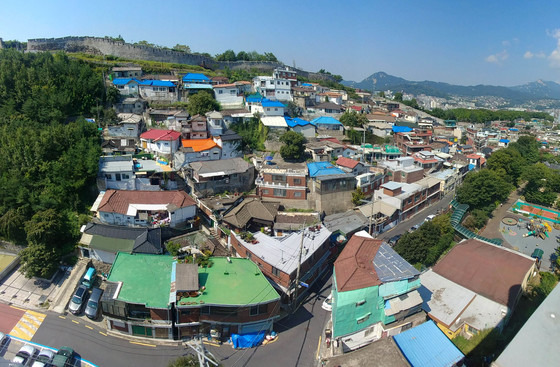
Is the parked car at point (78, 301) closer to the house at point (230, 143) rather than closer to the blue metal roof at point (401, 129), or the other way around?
the house at point (230, 143)

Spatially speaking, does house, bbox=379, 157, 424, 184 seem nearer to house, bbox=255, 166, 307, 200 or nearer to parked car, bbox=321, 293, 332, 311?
house, bbox=255, 166, 307, 200

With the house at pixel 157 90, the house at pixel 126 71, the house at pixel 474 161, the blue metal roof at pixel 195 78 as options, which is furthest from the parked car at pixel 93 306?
the house at pixel 474 161

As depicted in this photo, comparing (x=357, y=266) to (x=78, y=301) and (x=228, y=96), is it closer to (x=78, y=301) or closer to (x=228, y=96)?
(x=78, y=301)

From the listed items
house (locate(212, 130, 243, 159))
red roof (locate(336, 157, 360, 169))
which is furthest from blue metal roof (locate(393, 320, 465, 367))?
house (locate(212, 130, 243, 159))

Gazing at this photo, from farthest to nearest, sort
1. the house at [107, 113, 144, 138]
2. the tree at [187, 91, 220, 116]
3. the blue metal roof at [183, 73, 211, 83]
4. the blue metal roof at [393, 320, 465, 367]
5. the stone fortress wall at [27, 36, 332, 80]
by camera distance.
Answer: the stone fortress wall at [27, 36, 332, 80]
the blue metal roof at [183, 73, 211, 83]
the tree at [187, 91, 220, 116]
the house at [107, 113, 144, 138]
the blue metal roof at [393, 320, 465, 367]

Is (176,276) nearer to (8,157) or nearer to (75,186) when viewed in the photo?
(75,186)

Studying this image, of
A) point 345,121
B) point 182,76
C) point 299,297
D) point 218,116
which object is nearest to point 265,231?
point 299,297

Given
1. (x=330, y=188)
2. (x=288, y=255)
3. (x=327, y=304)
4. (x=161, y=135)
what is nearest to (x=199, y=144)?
(x=161, y=135)
